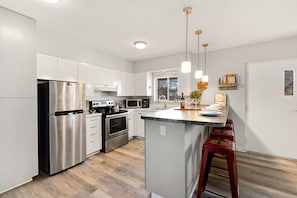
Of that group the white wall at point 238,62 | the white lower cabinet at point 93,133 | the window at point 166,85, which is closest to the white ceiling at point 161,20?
the white wall at point 238,62

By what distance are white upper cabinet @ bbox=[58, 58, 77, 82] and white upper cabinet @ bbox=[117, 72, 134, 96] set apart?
1.40 metres

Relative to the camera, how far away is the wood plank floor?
196cm

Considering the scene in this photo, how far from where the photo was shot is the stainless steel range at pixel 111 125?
3.42 meters

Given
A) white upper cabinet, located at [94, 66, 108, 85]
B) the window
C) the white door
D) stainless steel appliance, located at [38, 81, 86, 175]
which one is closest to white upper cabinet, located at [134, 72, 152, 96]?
the window

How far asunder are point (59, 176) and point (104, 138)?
115 cm

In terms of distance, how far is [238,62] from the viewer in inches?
136

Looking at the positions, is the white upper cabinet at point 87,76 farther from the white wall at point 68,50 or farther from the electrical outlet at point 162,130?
the electrical outlet at point 162,130

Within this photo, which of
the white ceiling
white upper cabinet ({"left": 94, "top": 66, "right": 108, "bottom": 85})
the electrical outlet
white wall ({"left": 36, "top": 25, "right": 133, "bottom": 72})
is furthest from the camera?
white upper cabinet ({"left": 94, "top": 66, "right": 108, "bottom": 85})

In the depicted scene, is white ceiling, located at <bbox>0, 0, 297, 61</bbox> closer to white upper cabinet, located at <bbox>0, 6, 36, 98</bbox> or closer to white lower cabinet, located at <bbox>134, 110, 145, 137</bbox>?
white upper cabinet, located at <bbox>0, 6, 36, 98</bbox>

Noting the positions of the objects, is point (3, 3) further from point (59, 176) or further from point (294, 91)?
point (294, 91)

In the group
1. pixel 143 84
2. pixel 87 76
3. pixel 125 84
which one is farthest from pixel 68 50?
pixel 143 84

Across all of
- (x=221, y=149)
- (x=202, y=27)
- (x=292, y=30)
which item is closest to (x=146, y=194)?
(x=221, y=149)

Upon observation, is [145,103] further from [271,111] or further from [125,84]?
[271,111]

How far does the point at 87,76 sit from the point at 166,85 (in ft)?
8.02
